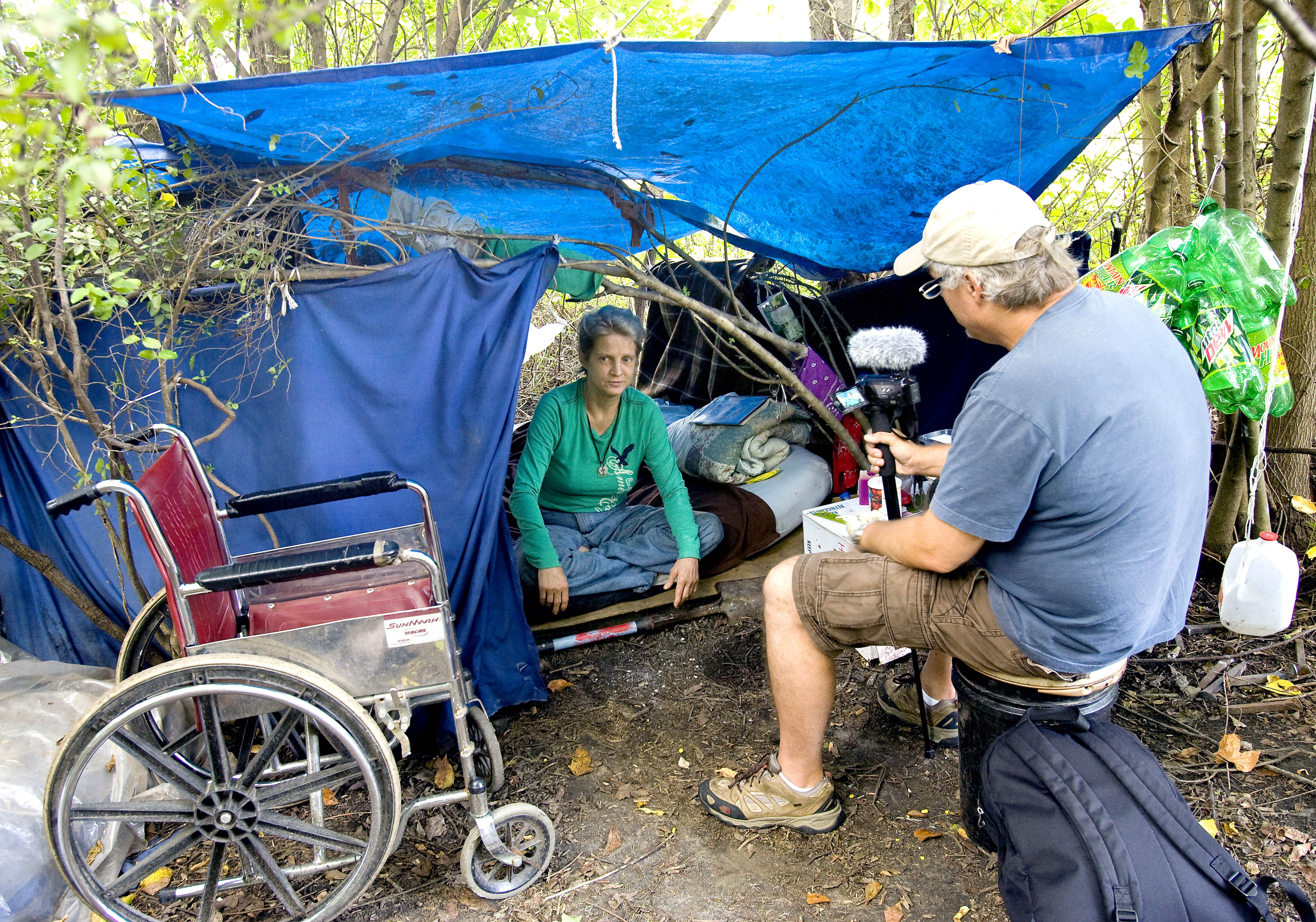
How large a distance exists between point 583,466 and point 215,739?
1.97m

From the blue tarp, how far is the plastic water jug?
2408mm

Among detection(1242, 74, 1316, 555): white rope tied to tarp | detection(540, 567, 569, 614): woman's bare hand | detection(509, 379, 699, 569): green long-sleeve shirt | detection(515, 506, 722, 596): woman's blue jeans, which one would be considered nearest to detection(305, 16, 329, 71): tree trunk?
detection(509, 379, 699, 569): green long-sleeve shirt

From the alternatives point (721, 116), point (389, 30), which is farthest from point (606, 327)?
point (389, 30)

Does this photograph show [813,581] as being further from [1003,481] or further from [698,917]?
[698,917]

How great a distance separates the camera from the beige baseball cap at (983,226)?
6.07 ft

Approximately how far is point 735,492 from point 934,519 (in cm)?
228

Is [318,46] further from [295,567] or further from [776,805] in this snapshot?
[776,805]

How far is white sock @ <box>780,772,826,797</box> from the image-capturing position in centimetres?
243

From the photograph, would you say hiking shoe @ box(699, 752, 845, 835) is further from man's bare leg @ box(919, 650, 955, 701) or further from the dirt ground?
man's bare leg @ box(919, 650, 955, 701)

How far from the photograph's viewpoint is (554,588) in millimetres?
3369

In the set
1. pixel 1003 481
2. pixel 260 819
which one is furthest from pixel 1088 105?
pixel 260 819

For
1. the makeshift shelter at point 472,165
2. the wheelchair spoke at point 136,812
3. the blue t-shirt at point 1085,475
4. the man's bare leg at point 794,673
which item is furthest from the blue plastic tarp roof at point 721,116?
the wheelchair spoke at point 136,812

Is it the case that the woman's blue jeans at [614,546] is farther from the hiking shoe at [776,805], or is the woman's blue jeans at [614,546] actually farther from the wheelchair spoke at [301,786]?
the wheelchair spoke at [301,786]

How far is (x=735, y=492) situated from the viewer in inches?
164
